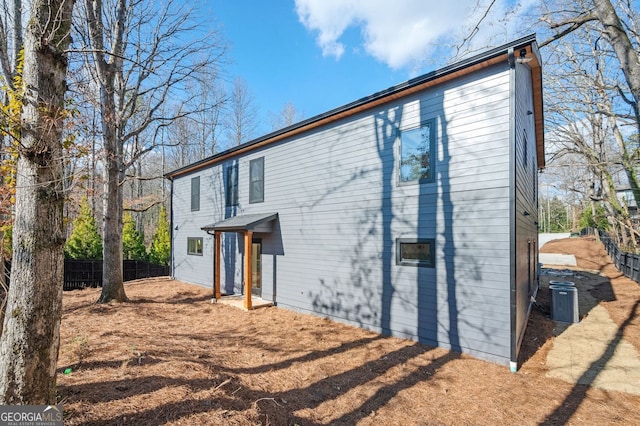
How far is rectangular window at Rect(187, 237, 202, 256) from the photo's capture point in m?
13.6

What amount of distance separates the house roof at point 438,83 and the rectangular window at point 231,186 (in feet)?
2.31

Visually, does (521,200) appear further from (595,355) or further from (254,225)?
(254,225)

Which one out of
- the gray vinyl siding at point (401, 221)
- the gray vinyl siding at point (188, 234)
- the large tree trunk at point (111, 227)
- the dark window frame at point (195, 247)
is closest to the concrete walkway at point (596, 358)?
the gray vinyl siding at point (401, 221)

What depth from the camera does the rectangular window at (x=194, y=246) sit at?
13.6 m

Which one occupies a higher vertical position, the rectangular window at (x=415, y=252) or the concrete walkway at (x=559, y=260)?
the rectangular window at (x=415, y=252)

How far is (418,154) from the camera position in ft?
21.6

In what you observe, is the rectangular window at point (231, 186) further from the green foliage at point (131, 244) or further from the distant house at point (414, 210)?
the green foliage at point (131, 244)

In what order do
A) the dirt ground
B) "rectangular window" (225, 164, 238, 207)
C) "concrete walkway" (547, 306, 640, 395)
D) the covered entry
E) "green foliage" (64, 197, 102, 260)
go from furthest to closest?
"green foliage" (64, 197, 102, 260) < "rectangular window" (225, 164, 238, 207) < the covered entry < "concrete walkway" (547, 306, 640, 395) < the dirt ground

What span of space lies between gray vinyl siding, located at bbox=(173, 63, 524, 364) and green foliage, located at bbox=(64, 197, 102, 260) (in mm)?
10442

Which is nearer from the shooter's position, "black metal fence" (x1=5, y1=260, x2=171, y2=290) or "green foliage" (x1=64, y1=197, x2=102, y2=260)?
"black metal fence" (x1=5, y1=260, x2=171, y2=290)

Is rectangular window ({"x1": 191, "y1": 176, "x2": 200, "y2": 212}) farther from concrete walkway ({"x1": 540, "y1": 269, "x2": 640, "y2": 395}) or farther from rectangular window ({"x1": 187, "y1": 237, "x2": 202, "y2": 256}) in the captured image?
concrete walkway ({"x1": 540, "y1": 269, "x2": 640, "y2": 395})

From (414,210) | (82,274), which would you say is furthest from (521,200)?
(82,274)

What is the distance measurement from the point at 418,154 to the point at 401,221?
1.44 metres

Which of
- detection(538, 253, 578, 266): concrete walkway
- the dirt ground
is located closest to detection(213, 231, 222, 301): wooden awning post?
the dirt ground
